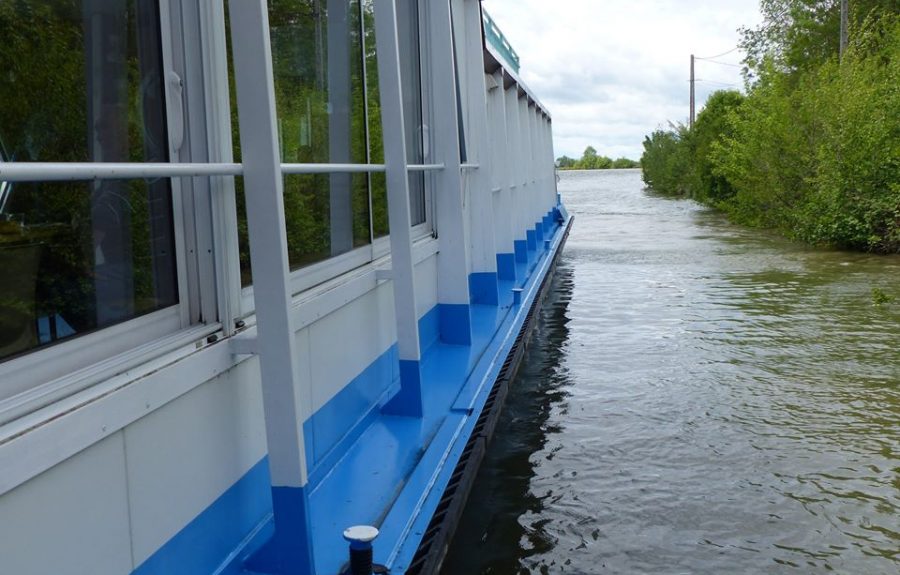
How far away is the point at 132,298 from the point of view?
2.29 meters

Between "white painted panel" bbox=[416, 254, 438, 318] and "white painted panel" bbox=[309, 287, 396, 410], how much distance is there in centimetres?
63

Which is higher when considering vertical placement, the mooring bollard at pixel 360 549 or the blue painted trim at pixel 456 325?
the blue painted trim at pixel 456 325

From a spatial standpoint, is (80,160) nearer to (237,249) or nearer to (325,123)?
(237,249)

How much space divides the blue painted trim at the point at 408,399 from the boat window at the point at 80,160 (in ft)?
5.60

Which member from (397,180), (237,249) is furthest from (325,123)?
(237,249)

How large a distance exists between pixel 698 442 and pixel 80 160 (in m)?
4.14

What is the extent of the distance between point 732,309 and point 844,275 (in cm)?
354

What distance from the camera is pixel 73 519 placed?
184cm

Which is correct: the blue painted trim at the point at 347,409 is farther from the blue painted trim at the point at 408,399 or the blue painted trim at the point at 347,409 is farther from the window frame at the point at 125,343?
the window frame at the point at 125,343

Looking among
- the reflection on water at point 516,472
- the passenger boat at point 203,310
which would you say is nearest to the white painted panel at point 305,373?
the passenger boat at point 203,310

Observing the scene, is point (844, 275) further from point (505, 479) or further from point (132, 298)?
point (132, 298)

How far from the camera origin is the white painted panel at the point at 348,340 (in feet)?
11.1

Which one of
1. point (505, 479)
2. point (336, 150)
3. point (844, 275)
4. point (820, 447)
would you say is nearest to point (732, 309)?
point (844, 275)

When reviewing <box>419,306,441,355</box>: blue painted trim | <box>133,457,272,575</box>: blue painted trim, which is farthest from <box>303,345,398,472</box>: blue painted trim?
<box>419,306,441,355</box>: blue painted trim
